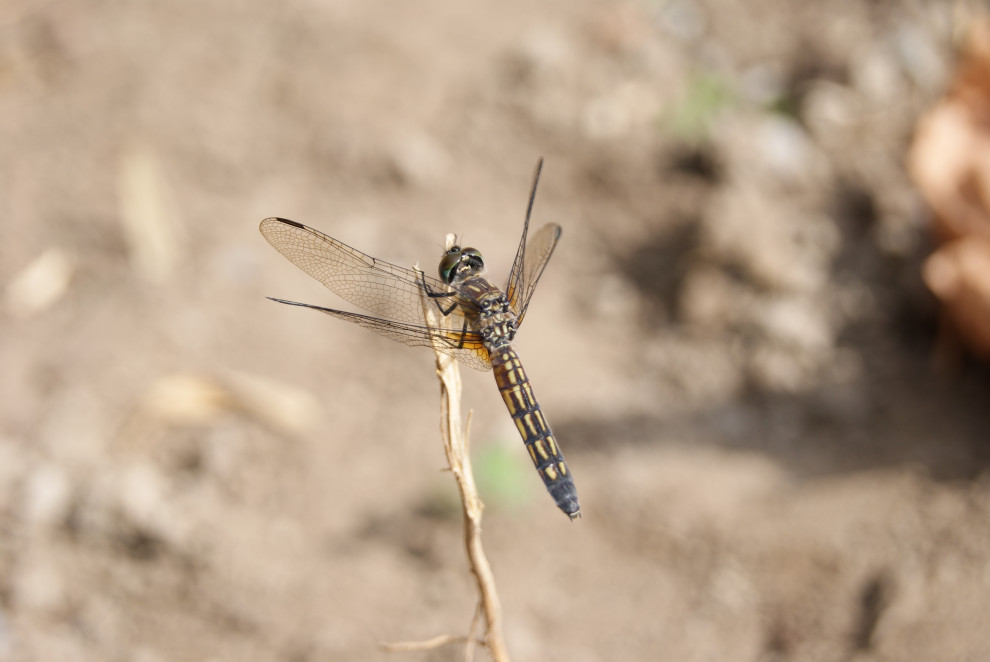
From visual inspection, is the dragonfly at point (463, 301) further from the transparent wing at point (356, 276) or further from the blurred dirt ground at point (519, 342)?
the blurred dirt ground at point (519, 342)

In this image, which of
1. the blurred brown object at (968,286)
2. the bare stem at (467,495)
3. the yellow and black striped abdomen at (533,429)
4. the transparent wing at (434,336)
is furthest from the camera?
the blurred brown object at (968,286)

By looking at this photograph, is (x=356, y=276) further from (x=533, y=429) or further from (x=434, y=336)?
(x=533, y=429)

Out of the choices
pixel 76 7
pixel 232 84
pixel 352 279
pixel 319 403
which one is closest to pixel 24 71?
pixel 76 7

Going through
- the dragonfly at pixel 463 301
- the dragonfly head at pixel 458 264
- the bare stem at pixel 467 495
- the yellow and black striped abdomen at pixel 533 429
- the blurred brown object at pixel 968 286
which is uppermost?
the blurred brown object at pixel 968 286

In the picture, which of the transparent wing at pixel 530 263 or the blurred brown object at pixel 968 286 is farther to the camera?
the blurred brown object at pixel 968 286

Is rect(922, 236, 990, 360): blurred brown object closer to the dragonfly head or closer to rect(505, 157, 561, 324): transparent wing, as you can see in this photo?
rect(505, 157, 561, 324): transparent wing

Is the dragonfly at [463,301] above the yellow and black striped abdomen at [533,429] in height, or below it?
above

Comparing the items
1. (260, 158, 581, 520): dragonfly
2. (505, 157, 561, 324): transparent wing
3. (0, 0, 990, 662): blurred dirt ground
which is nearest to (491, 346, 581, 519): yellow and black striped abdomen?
(260, 158, 581, 520): dragonfly

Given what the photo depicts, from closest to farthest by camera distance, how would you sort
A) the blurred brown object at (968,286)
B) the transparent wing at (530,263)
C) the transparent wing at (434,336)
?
the transparent wing at (434,336) → the transparent wing at (530,263) → the blurred brown object at (968,286)

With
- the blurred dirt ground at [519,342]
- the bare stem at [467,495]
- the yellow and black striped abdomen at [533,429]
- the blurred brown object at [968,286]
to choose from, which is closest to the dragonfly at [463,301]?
the yellow and black striped abdomen at [533,429]
